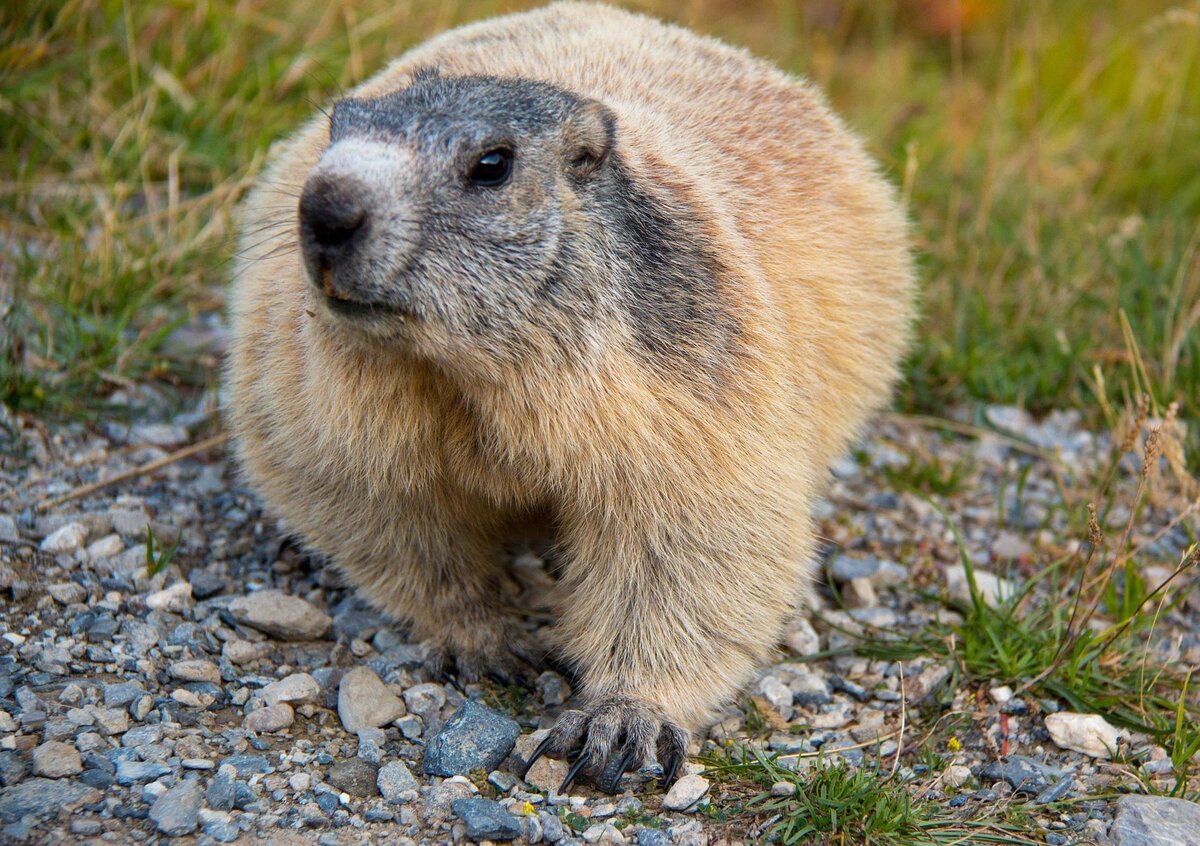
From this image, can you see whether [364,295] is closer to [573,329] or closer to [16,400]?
[573,329]

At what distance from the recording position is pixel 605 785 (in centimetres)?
405

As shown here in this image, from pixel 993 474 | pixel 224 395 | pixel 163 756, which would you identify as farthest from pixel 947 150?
pixel 163 756

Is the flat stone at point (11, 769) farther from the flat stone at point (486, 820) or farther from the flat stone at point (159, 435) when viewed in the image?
the flat stone at point (159, 435)

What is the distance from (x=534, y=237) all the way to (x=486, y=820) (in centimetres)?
176

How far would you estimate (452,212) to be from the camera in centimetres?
357

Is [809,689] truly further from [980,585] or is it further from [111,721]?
[111,721]

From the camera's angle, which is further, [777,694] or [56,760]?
[777,694]

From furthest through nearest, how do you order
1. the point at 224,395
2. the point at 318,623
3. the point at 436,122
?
1. the point at 224,395
2. the point at 318,623
3. the point at 436,122

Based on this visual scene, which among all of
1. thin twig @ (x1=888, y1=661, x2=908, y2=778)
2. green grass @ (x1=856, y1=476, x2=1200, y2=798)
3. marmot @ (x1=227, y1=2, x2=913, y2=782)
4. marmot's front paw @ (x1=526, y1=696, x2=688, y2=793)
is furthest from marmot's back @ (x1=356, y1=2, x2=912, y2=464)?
marmot's front paw @ (x1=526, y1=696, x2=688, y2=793)

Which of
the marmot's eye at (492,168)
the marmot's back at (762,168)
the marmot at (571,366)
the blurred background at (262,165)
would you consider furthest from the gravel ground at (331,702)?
the marmot's eye at (492,168)

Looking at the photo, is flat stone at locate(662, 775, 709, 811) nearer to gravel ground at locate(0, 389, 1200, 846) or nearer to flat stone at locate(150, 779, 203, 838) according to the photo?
gravel ground at locate(0, 389, 1200, 846)

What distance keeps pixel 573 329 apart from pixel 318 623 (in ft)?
5.72

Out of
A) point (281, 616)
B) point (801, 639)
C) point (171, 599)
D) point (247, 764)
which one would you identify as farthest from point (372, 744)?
point (801, 639)

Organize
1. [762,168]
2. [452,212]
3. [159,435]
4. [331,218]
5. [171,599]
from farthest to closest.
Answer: [159,435]
[762,168]
[171,599]
[452,212]
[331,218]
